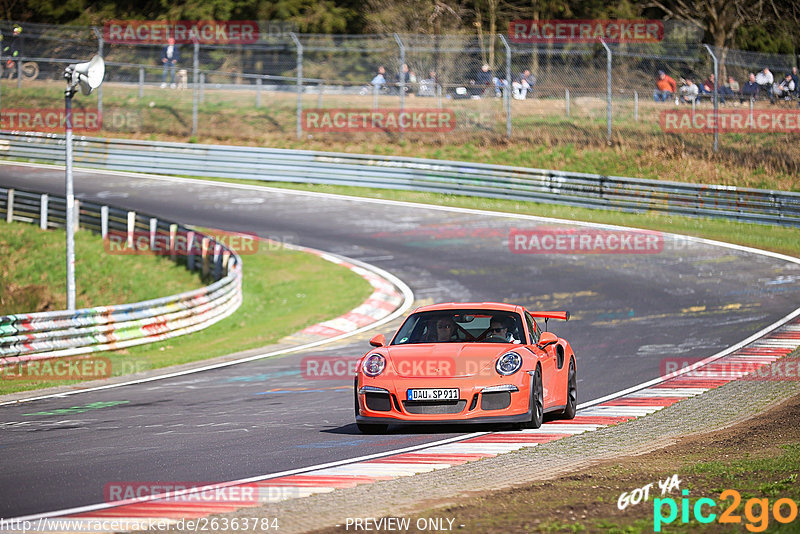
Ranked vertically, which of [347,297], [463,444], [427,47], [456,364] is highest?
[427,47]

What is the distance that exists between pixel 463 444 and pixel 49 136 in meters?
33.3

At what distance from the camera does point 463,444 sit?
29.6 feet

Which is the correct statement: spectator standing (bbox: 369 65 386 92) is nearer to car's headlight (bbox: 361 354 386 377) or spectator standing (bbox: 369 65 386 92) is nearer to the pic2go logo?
car's headlight (bbox: 361 354 386 377)

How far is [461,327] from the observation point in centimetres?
1034

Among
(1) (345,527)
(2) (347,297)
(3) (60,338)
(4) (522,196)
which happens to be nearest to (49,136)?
(4) (522,196)

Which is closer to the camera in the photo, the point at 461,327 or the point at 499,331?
the point at 499,331

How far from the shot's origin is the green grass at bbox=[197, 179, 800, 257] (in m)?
25.3

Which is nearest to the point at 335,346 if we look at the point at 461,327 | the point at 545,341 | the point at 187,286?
the point at 461,327

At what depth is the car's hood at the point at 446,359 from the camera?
9.27m

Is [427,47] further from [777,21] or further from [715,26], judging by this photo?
[777,21]

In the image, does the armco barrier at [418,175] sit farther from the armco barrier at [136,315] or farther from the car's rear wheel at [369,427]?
the car's rear wheel at [369,427]

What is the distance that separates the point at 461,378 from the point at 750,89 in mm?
23991

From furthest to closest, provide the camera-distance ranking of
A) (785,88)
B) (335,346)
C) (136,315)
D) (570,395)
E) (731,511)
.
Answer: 1. (785,88)
2. (136,315)
3. (335,346)
4. (570,395)
5. (731,511)

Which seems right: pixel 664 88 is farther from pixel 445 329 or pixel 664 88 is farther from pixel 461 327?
pixel 445 329
